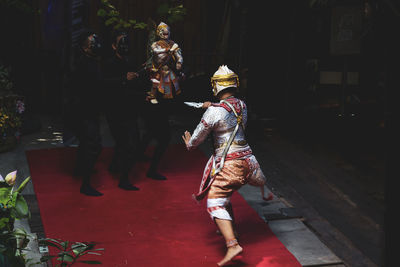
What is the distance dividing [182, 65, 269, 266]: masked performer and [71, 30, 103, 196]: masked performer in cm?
191

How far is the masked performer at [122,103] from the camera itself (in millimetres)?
7227

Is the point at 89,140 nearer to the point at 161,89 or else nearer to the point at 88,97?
the point at 88,97

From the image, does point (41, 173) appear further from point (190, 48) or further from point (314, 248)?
point (190, 48)

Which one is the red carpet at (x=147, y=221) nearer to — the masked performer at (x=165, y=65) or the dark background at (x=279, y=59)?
the masked performer at (x=165, y=65)

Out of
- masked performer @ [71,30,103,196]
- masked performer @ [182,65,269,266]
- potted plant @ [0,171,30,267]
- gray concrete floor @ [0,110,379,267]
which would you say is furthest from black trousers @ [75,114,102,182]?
potted plant @ [0,171,30,267]

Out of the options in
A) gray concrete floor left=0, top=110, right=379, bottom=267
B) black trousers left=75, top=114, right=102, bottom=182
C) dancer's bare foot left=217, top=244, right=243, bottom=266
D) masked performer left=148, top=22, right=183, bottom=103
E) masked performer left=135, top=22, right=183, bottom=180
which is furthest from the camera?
masked performer left=148, top=22, right=183, bottom=103

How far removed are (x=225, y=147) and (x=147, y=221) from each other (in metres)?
1.57

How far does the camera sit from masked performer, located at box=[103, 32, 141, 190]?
723 centimetres

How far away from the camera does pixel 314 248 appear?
589 cm

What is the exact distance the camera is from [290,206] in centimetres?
717

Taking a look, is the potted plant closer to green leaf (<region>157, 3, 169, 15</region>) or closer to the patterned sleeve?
the patterned sleeve

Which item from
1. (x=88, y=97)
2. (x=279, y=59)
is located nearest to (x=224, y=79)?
(x=88, y=97)

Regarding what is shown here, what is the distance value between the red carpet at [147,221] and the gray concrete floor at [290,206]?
166mm

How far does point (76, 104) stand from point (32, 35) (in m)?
5.48
